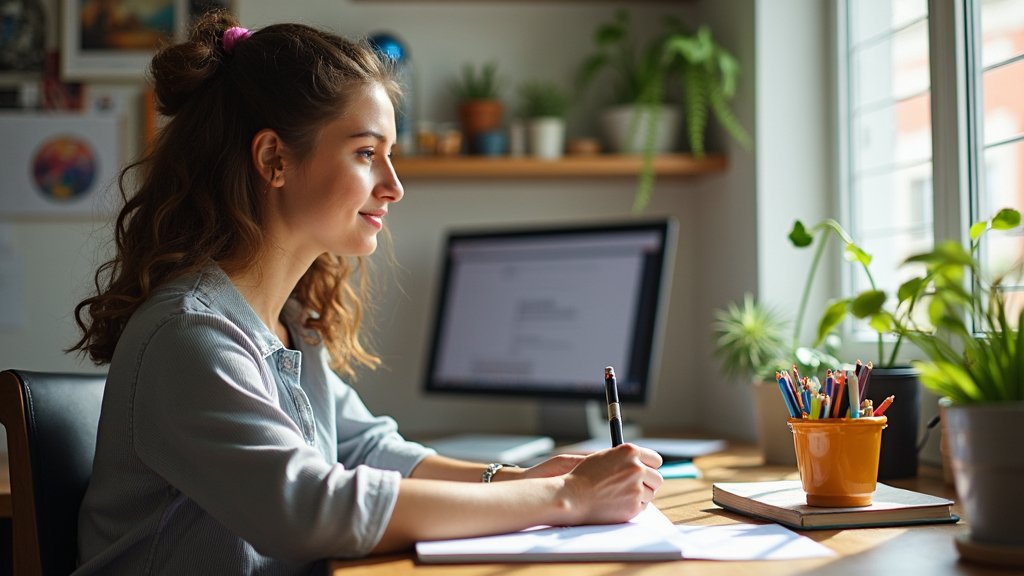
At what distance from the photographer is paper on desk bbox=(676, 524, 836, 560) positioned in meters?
1.00

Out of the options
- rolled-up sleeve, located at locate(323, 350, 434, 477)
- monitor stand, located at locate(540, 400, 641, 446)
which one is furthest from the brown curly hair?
monitor stand, located at locate(540, 400, 641, 446)

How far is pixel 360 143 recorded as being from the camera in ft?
4.33

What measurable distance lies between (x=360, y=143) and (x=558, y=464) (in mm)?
481

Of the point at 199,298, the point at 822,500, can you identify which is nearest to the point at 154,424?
the point at 199,298

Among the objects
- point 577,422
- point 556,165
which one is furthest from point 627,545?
point 556,165

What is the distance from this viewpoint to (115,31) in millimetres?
2363

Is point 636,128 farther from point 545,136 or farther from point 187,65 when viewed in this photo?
point 187,65

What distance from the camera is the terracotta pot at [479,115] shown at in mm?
2336

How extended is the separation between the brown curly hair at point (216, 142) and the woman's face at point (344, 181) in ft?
0.07

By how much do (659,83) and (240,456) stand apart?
1.51 metres

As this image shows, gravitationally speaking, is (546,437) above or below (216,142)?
below

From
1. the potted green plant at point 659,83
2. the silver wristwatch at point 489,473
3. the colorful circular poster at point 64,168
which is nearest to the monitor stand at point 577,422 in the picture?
the potted green plant at point 659,83

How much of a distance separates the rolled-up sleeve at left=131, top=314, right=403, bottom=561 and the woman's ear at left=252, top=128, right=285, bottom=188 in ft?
0.87

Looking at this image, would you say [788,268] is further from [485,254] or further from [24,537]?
[24,537]
